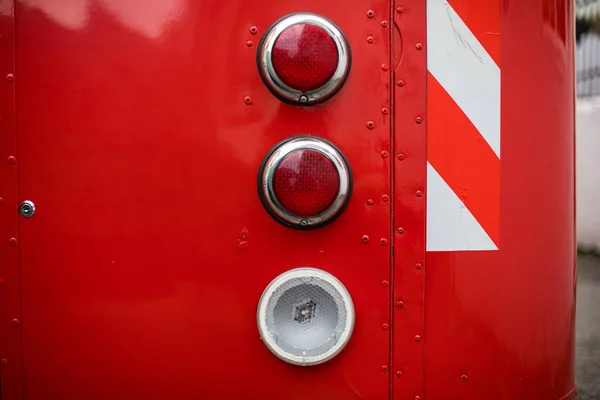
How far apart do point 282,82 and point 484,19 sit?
1.62ft

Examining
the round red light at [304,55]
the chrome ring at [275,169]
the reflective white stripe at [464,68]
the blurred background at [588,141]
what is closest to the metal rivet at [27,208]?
the chrome ring at [275,169]

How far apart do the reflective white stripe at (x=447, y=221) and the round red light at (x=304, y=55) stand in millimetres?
330

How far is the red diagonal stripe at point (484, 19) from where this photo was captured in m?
1.28

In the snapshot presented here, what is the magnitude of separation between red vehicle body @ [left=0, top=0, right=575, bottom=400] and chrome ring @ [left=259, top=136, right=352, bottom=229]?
3cm

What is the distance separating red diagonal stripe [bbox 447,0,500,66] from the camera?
1280mm

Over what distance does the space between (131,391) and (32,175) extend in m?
0.52

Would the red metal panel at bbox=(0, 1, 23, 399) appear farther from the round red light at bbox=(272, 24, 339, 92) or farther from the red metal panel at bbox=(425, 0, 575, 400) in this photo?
the red metal panel at bbox=(425, 0, 575, 400)

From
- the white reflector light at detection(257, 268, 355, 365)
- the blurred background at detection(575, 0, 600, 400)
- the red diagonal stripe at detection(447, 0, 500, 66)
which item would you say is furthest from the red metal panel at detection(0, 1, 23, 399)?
the blurred background at detection(575, 0, 600, 400)

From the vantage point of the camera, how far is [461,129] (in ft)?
4.25

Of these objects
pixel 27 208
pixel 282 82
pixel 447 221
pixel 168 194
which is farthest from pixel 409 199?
pixel 27 208

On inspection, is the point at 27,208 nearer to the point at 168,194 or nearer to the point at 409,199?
the point at 168,194

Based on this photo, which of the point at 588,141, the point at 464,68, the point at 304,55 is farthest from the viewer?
the point at 588,141

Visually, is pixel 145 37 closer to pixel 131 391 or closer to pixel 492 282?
pixel 131 391

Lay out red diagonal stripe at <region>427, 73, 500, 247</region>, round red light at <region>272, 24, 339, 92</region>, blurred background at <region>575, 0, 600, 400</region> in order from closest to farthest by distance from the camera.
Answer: round red light at <region>272, 24, 339, 92</region>
red diagonal stripe at <region>427, 73, 500, 247</region>
blurred background at <region>575, 0, 600, 400</region>
